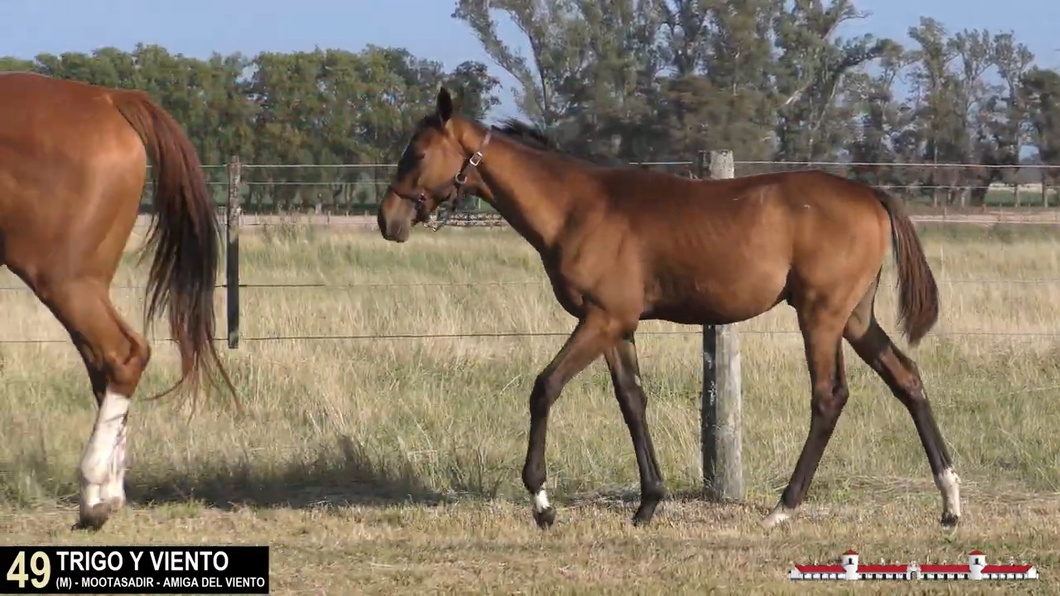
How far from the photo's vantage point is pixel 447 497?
22.4 feet

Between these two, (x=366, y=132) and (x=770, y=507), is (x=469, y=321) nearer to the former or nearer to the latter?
(x=770, y=507)

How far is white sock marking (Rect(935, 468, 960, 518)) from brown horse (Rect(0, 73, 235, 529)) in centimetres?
354

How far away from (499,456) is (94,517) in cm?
238

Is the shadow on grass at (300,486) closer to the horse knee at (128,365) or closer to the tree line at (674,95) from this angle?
the horse knee at (128,365)

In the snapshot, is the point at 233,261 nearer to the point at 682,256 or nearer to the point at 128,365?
the point at 128,365

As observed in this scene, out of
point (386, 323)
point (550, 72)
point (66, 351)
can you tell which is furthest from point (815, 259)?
point (550, 72)

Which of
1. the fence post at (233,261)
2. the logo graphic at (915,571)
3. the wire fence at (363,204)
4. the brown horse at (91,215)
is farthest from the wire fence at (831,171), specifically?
the logo graphic at (915,571)

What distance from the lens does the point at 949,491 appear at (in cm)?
616

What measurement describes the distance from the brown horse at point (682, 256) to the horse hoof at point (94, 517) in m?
1.87

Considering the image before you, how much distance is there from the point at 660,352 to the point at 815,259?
4027 millimetres

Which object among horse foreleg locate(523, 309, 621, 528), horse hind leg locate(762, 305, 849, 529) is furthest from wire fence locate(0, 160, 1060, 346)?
horse foreleg locate(523, 309, 621, 528)

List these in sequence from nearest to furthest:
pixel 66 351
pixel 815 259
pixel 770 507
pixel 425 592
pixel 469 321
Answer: pixel 425 592
pixel 815 259
pixel 770 507
pixel 66 351
pixel 469 321

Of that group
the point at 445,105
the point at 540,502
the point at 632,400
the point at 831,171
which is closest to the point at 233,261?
the point at 445,105

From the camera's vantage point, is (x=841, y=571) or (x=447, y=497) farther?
(x=447, y=497)
